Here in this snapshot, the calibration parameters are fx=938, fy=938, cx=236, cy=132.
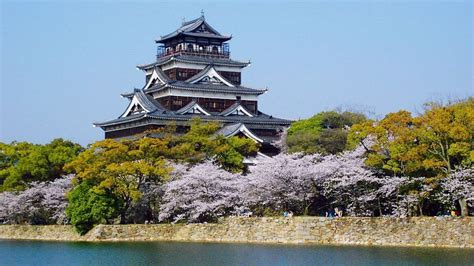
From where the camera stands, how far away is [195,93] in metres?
58.5

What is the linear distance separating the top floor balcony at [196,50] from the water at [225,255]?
81.9 ft

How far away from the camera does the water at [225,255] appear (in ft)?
92.5

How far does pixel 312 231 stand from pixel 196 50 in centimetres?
2798

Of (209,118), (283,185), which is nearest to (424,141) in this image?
(283,185)

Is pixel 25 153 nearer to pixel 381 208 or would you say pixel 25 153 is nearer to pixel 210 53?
pixel 210 53

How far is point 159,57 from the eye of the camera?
63.1 meters

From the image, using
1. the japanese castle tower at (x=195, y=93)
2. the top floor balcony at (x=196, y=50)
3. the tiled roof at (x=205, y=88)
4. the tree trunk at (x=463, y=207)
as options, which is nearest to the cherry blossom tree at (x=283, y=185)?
the tree trunk at (x=463, y=207)

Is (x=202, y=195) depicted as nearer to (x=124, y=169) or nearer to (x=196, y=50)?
(x=124, y=169)

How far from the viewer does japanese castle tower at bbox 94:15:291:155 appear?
56.7 m

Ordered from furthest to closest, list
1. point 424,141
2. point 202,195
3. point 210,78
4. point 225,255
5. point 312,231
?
point 210,78, point 202,195, point 312,231, point 424,141, point 225,255

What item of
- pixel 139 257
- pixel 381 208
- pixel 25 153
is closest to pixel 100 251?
pixel 139 257

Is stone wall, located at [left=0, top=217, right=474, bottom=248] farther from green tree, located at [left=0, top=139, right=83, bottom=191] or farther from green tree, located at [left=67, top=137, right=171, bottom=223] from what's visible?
green tree, located at [left=0, top=139, right=83, bottom=191]

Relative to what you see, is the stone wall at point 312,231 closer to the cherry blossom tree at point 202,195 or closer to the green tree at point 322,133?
the cherry blossom tree at point 202,195

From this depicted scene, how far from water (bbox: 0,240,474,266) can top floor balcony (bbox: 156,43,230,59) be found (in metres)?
25.0
